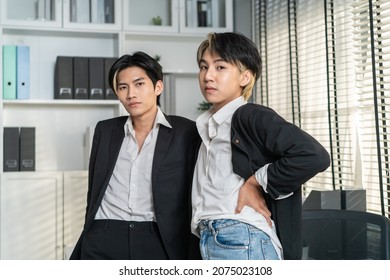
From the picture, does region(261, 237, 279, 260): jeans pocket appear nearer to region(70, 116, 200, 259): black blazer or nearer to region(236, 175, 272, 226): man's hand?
region(236, 175, 272, 226): man's hand

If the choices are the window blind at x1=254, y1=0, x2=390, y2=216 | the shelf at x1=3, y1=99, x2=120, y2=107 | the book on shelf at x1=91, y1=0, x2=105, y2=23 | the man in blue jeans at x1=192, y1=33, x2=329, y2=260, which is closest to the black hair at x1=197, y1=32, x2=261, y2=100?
the man in blue jeans at x1=192, y1=33, x2=329, y2=260

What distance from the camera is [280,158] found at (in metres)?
1.23

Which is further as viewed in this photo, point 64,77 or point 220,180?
point 64,77

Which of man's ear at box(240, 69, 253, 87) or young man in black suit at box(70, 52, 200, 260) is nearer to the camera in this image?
man's ear at box(240, 69, 253, 87)

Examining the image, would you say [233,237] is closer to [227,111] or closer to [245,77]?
[227,111]

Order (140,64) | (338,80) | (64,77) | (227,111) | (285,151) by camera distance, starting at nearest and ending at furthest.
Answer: (285,151) < (227,111) < (140,64) < (338,80) < (64,77)

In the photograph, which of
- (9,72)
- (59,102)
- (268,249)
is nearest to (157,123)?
(268,249)

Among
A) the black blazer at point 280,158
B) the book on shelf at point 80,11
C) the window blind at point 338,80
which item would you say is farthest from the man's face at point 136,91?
the book on shelf at point 80,11

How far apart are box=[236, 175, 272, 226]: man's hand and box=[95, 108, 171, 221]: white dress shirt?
0.44m

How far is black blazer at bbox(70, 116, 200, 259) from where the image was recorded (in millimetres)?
1572

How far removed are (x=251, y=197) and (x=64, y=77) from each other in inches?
→ 87.7

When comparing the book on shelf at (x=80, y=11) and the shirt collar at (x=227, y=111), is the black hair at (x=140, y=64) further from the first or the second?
the book on shelf at (x=80, y=11)

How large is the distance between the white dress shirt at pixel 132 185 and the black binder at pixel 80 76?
5.27ft

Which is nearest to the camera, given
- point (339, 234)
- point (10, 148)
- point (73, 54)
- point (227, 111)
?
point (227, 111)
